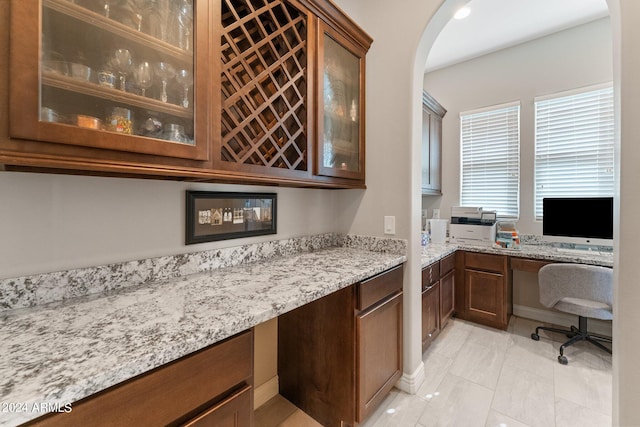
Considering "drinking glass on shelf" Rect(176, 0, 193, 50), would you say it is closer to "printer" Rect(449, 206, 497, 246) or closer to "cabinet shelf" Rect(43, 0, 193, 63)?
"cabinet shelf" Rect(43, 0, 193, 63)

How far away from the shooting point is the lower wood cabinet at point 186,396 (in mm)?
577

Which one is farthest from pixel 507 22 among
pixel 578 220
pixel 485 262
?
pixel 485 262

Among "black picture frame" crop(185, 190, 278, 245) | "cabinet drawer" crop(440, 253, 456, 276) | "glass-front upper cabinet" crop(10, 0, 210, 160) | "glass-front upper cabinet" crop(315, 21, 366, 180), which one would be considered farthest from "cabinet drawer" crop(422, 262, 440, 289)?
"glass-front upper cabinet" crop(10, 0, 210, 160)

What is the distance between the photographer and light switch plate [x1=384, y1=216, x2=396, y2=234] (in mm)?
1836

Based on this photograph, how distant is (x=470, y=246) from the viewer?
2822mm

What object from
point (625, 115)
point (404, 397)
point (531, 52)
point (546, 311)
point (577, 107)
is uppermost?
point (531, 52)

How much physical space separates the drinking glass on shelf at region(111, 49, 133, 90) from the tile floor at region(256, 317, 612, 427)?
1.87 meters

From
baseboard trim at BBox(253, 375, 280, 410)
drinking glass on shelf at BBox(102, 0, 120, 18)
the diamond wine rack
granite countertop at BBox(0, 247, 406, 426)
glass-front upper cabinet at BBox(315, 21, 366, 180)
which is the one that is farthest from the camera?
baseboard trim at BBox(253, 375, 280, 410)

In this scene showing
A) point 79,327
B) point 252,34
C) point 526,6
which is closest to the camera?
point 79,327

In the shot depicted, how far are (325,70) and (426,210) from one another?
2.71 metres

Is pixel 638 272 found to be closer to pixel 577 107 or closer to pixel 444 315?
pixel 444 315

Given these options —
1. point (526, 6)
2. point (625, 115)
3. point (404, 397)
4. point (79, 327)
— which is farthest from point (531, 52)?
point (79, 327)

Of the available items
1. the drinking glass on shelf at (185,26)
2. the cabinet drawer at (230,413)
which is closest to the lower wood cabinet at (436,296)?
the cabinet drawer at (230,413)

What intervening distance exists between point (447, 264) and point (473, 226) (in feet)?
2.18
